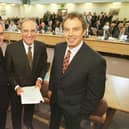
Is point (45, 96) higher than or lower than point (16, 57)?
lower

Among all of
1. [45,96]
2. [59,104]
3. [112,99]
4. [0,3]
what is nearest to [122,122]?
[112,99]

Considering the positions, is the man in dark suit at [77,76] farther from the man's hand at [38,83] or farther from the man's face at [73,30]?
the man's hand at [38,83]

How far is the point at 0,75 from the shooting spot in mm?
2205

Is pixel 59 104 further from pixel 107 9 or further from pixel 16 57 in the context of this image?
pixel 107 9

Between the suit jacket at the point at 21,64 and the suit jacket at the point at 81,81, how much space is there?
0.46 meters

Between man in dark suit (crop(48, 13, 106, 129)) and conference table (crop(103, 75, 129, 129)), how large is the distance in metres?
0.59

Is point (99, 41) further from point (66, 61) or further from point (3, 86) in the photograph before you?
point (66, 61)

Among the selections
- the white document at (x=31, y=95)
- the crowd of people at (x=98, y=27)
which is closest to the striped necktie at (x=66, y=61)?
the white document at (x=31, y=95)

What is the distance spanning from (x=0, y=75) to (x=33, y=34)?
1.69ft

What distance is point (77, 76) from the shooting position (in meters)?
1.75

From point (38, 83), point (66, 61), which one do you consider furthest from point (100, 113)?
point (38, 83)

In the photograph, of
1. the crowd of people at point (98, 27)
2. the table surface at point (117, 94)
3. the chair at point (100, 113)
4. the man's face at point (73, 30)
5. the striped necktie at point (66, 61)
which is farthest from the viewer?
the crowd of people at point (98, 27)

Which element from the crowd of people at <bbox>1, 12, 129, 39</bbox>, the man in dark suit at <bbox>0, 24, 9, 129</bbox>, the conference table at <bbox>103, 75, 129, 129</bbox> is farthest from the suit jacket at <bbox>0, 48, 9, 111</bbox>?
the crowd of people at <bbox>1, 12, 129, 39</bbox>

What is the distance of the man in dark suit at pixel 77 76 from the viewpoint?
5.53 feet
